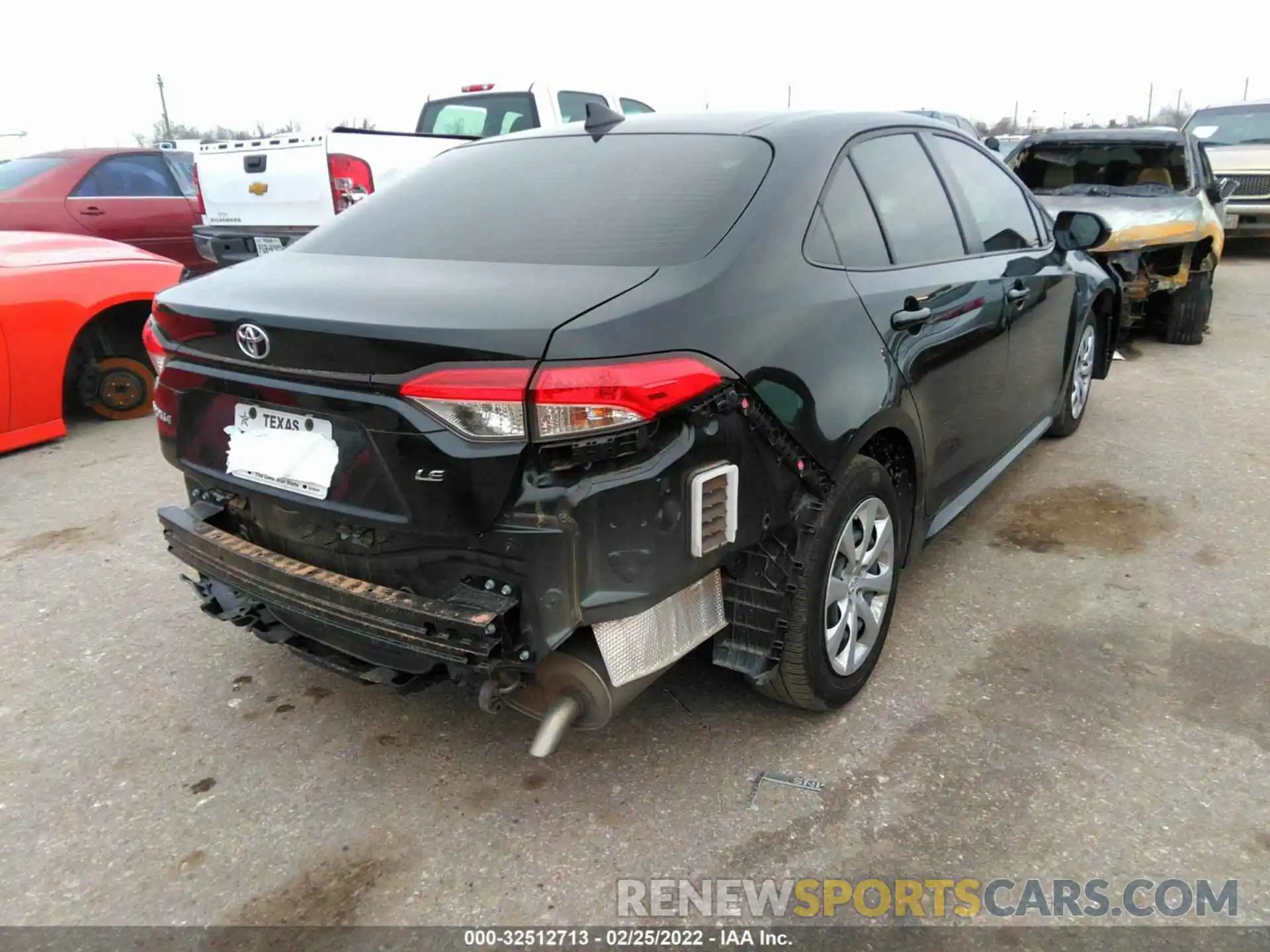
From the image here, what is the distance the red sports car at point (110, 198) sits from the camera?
8.26m

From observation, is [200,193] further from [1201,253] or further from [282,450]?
[1201,253]

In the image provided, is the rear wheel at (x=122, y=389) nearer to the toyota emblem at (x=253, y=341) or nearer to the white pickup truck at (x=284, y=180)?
the white pickup truck at (x=284, y=180)

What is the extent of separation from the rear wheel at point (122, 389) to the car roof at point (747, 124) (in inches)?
156

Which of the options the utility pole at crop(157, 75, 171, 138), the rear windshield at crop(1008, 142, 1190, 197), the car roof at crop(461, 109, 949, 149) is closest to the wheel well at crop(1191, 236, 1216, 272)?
the rear windshield at crop(1008, 142, 1190, 197)

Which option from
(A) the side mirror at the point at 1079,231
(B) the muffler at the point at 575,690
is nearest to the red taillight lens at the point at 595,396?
(B) the muffler at the point at 575,690

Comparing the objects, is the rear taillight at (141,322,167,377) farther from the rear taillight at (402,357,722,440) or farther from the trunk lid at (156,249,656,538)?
the rear taillight at (402,357,722,440)

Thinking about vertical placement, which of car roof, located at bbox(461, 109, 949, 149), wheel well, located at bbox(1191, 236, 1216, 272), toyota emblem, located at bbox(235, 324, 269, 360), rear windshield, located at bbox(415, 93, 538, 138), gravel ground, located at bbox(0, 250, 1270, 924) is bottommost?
gravel ground, located at bbox(0, 250, 1270, 924)

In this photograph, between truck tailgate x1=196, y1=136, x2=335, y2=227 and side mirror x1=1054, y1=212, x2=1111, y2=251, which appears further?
truck tailgate x1=196, y1=136, x2=335, y2=227

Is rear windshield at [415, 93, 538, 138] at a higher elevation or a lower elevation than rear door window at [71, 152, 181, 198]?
higher

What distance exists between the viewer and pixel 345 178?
7.39 metres

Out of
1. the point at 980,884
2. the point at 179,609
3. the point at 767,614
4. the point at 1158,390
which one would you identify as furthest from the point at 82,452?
the point at 1158,390

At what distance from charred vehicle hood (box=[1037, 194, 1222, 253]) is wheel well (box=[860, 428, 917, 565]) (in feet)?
15.3

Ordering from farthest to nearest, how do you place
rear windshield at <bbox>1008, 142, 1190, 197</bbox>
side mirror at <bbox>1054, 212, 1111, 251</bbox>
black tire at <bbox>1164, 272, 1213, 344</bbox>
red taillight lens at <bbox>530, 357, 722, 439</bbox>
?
rear windshield at <bbox>1008, 142, 1190, 197</bbox> < black tire at <bbox>1164, 272, 1213, 344</bbox> < side mirror at <bbox>1054, 212, 1111, 251</bbox> < red taillight lens at <bbox>530, 357, 722, 439</bbox>

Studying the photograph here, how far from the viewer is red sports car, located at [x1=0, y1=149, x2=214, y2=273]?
27.1ft
